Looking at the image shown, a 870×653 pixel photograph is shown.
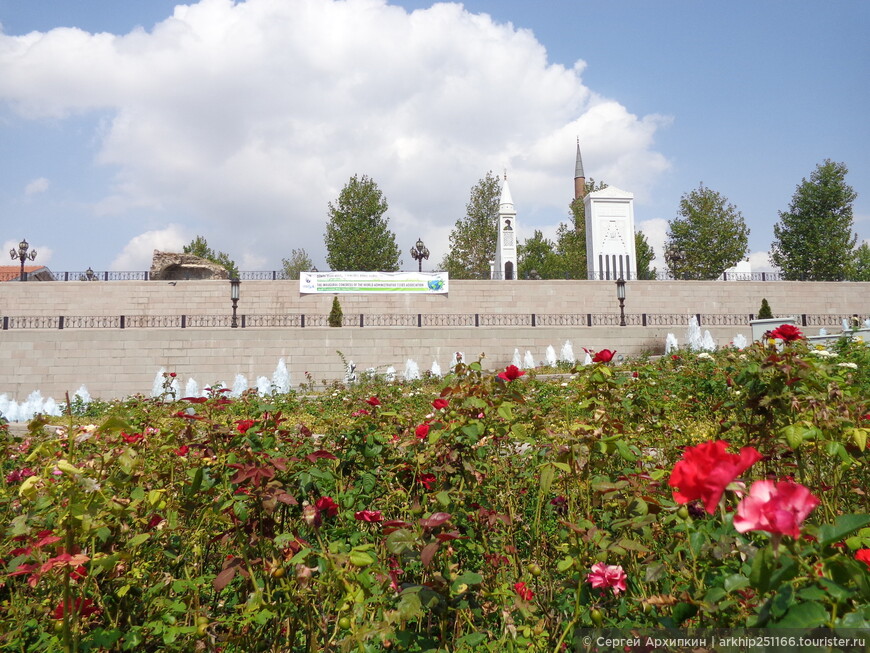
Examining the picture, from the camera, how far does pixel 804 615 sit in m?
0.93

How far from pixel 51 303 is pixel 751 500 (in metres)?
29.0

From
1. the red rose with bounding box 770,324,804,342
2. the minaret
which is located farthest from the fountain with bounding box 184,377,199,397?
the minaret

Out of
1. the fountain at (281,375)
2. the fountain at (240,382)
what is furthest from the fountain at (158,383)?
the fountain at (281,375)

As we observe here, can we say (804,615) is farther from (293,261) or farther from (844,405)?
(293,261)

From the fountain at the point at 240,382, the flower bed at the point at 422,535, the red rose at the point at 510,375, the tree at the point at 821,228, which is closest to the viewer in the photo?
the flower bed at the point at 422,535

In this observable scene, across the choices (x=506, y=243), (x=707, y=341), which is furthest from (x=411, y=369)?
(x=506, y=243)

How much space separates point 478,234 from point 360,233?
9638 millimetres

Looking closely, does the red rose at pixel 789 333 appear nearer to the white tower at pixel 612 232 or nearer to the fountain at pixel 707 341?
the fountain at pixel 707 341

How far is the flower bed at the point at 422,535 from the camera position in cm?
148

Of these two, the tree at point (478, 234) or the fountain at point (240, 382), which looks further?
the tree at point (478, 234)

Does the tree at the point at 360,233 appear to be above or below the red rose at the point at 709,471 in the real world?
above

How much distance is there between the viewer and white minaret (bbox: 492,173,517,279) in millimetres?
42312

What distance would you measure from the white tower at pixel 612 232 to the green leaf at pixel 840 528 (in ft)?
117

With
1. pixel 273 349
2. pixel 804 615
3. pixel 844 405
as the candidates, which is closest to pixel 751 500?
pixel 804 615
